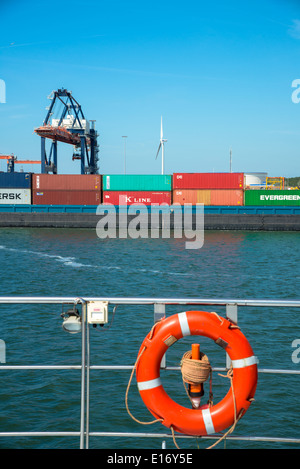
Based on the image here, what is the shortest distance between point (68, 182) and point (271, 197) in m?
20.9

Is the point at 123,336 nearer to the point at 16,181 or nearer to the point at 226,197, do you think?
the point at 226,197

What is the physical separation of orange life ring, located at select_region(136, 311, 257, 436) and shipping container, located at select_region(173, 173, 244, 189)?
41.4 m

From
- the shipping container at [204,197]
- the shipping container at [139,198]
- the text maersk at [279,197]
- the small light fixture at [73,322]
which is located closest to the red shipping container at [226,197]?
the shipping container at [204,197]

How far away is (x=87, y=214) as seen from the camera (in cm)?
4447

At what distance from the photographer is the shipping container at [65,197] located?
45.4 metres

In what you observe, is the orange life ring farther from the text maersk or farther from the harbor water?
the text maersk

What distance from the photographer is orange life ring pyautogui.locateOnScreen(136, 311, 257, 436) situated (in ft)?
11.7

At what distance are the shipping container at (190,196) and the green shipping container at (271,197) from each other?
4386mm

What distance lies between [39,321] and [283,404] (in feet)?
26.0

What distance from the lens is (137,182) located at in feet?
148

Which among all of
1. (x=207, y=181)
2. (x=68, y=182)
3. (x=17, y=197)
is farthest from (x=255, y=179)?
(x=17, y=197)

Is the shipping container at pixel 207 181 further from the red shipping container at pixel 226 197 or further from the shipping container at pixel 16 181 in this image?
the shipping container at pixel 16 181

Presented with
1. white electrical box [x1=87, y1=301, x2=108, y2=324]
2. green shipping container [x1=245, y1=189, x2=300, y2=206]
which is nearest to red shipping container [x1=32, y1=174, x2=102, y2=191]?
green shipping container [x1=245, y1=189, x2=300, y2=206]
